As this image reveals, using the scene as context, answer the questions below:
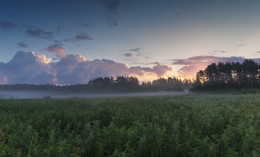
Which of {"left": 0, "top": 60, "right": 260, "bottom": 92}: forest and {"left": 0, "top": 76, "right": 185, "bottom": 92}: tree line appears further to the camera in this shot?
{"left": 0, "top": 76, "right": 185, "bottom": 92}: tree line

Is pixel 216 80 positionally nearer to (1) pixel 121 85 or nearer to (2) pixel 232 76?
(2) pixel 232 76

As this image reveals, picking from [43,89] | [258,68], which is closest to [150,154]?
[258,68]

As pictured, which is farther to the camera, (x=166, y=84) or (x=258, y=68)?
(x=166, y=84)

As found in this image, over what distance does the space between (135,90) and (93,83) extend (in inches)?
1694

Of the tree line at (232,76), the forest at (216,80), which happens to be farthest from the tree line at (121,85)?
the tree line at (232,76)

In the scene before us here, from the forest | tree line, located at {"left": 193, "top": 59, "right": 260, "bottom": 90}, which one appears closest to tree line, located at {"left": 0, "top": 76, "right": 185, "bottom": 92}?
the forest

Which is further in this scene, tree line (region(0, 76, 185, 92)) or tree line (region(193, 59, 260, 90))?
tree line (region(0, 76, 185, 92))

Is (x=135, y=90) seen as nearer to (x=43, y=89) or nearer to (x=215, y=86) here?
(x=215, y=86)

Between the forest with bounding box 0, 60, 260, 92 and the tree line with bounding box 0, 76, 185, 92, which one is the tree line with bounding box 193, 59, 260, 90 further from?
the tree line with bounding box 0, 76, 185, 92

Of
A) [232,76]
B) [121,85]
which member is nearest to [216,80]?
[232,76]

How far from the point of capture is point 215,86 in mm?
75938

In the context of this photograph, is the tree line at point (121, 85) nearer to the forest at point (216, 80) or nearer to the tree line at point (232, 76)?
the forest at point (216, 80)

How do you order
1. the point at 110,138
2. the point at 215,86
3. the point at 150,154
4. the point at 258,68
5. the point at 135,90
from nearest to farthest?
the point at 150,154, the point at 110,138, the point at 258,68, the point at 215,86, the point at 135,90

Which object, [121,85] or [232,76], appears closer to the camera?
[232,76]
